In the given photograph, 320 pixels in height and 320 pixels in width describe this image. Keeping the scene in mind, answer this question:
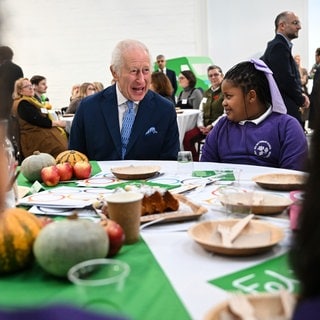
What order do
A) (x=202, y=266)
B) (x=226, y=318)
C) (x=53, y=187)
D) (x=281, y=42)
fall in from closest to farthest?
(x=226, y=318)
(x=202, y=266)
(x=53, y=187)
(x=281, y=42)

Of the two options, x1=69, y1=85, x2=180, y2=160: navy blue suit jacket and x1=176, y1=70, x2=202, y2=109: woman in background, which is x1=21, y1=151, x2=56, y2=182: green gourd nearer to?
x1=69, y1=85, x2=180, y2=160: navy blue suit jacket

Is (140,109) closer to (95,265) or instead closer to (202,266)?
(202,266)

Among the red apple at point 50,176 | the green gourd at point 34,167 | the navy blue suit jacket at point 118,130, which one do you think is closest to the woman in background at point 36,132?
the navy blue suit jacket at point 118,130

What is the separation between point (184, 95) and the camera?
7848 mm

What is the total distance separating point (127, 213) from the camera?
4.02 ft

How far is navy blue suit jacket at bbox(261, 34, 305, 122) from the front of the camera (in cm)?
461

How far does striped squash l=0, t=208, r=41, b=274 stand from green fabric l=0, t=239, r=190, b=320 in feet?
0.09

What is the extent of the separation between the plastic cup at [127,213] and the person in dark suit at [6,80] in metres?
0.63

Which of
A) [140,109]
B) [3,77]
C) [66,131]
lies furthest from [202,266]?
[66,131]

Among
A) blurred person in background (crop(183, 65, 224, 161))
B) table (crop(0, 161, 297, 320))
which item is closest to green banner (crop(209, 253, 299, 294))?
table (crop(0, 161, 297, 320))

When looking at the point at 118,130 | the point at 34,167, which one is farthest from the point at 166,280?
the point at 118,130

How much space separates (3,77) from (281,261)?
0.77m

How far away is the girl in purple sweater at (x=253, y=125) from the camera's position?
2.44 meters

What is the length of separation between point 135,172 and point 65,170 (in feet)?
1.05
